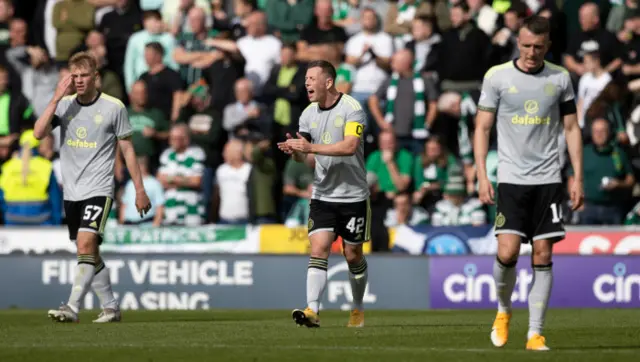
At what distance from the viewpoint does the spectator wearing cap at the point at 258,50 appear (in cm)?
2328

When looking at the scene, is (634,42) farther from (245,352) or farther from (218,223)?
(245,352)

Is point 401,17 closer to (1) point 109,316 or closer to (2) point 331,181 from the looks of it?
(1) point 109,316

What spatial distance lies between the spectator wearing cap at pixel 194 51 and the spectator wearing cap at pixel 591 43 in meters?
5.74

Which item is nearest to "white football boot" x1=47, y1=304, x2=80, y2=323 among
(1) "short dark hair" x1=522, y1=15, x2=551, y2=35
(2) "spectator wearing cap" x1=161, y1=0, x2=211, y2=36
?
(1) "short dark hair" x1=522, y1=15, x2=551, y2=35

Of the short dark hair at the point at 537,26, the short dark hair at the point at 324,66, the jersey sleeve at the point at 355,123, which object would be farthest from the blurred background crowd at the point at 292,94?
the short dark hair at the point at 537,26

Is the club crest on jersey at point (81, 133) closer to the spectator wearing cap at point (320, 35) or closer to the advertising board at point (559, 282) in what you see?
the advertising board at point (559, 282)

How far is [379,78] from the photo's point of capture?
22.7 m

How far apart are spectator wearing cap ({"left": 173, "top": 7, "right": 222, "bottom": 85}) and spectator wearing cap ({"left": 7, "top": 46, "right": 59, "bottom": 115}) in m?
2.10

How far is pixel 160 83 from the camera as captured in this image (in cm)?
2317

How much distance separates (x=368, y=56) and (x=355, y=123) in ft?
31.7

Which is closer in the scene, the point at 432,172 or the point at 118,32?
the point at 432,172

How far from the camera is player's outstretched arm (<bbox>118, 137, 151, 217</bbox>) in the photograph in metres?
14.3

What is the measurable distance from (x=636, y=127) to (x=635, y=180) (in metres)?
0.87

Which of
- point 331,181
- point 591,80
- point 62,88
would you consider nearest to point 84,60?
point 62,88
